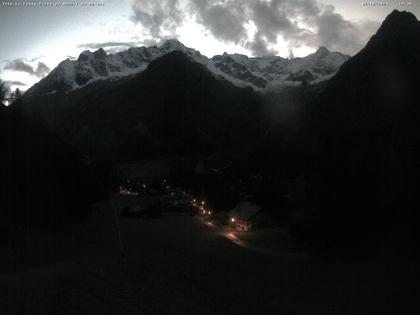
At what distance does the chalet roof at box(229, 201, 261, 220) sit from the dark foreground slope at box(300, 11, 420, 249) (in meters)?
10.6

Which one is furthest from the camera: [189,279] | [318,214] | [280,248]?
[280,248]

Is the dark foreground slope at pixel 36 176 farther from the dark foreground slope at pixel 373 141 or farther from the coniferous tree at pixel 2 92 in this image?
the dark foreground slope at pixel 373 141

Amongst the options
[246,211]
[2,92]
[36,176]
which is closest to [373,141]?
[246,211]

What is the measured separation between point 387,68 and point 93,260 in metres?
107

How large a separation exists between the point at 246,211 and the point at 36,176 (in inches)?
1046

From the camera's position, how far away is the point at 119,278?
2594cm

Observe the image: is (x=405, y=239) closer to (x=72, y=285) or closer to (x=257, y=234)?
(x=257, y=234)

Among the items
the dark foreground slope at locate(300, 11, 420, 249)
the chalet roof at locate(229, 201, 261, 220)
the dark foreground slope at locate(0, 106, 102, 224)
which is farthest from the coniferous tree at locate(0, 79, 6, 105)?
the dark foreground slope at locate(300, 11, 420, 249)

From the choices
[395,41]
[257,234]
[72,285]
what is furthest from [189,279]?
[395,41]

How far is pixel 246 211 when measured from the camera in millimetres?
59562

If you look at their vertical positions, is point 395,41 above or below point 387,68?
above

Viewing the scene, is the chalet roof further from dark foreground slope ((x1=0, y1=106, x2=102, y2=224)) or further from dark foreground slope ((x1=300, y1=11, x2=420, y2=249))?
dark foreground slope ((x1=0, y1=106, x2=102, y2=224))

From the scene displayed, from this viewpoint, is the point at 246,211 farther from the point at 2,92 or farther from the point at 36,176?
the point at 2,92

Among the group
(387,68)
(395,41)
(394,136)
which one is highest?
(395,41)
